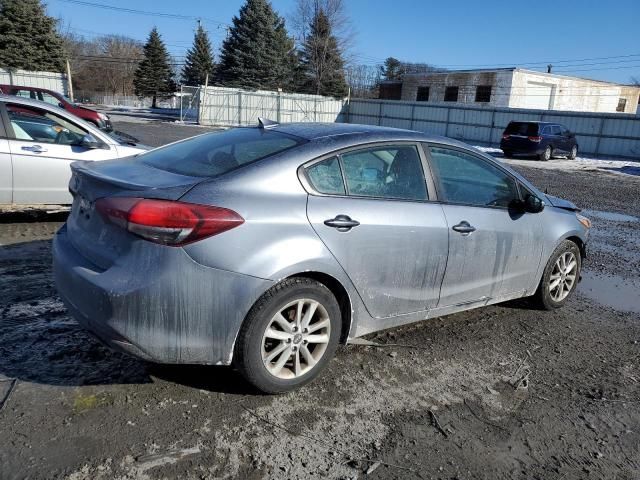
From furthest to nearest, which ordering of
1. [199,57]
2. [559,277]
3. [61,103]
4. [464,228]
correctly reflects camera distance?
[199,57] → [61,103] → [559,277] → [464,228]

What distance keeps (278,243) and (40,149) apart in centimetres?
455

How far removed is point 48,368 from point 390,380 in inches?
84.0

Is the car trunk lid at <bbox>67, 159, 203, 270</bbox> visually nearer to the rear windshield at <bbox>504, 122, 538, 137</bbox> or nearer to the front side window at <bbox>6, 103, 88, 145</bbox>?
the front side window at <bbox>6, 103, 88, 145</bbox>

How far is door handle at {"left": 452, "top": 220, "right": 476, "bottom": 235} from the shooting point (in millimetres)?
3639

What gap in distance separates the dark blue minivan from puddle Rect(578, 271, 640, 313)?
56.8 feet

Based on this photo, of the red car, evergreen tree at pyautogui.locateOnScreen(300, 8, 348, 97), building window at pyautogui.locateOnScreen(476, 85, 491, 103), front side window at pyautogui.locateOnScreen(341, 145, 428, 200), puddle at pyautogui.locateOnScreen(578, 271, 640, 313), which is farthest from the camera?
evergreen tree at pyautogui.locateOnScreen(300, 8, 348, 97)

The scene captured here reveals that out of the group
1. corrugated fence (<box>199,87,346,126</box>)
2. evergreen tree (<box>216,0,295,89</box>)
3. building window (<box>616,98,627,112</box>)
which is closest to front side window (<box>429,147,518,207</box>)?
corrugated fence (<box>199,87,346,126</box>)

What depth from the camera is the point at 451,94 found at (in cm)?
4812

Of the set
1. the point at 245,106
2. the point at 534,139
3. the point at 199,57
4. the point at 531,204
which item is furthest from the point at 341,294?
the point at 199,57

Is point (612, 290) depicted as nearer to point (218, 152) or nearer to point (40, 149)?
point (218, 152)

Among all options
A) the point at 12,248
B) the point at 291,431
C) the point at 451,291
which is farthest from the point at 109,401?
the point at 12,248

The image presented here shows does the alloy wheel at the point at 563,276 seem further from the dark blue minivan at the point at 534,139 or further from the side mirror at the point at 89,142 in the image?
the dark blue minivan at the point at 534,139

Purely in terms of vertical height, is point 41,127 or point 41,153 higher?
point 41,127

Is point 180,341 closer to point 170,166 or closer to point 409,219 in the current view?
point 170,166
